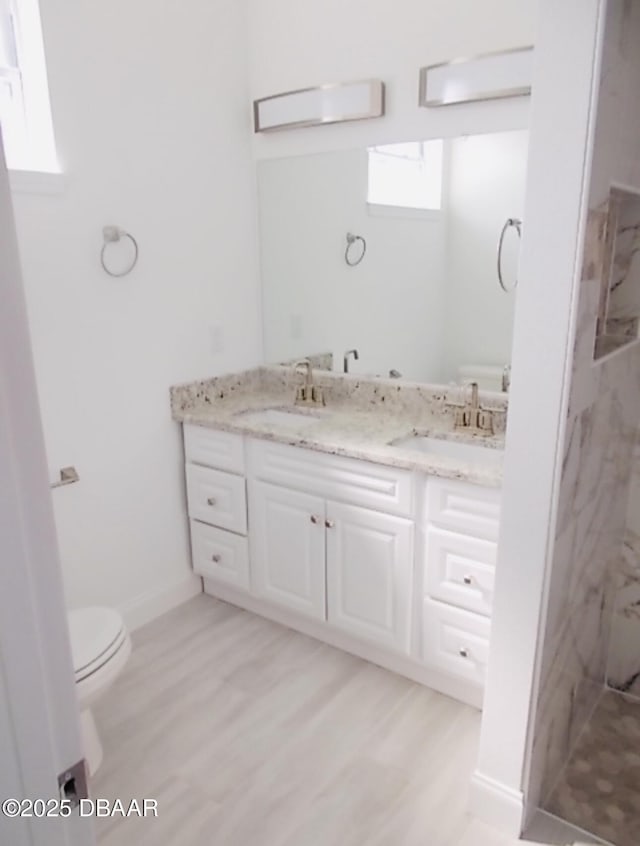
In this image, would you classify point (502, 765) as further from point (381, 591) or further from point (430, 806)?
point (381, 591)

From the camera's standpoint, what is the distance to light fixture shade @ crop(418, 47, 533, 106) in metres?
2.12

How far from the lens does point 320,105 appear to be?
2.61m

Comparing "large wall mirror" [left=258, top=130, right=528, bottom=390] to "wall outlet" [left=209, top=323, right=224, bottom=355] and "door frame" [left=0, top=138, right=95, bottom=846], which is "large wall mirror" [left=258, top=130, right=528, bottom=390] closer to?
"wall outlet" [left=209, top=323, right=224, bottom=355]

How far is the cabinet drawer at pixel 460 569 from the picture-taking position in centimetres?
205

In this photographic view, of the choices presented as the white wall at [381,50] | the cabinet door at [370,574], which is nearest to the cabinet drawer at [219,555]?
the cabinet door at [370,574]

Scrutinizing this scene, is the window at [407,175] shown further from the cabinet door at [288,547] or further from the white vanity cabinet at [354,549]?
the cabinet door at [288,547]

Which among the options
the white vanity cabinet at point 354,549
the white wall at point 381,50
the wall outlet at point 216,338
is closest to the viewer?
the white vanity cabinet at point 354,549

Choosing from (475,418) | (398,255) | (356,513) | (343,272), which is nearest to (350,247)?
(343,272)

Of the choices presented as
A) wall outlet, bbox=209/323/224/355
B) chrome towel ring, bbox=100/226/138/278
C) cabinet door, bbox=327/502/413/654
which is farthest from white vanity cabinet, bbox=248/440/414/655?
A: chrome towel ring, bbox=100/226/138/278

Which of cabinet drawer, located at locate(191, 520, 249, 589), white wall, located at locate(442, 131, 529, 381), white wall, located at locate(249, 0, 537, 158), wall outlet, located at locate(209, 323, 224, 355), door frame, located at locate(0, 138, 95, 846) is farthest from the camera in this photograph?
wall outlet, located at locate(209, 323, 224, 355)

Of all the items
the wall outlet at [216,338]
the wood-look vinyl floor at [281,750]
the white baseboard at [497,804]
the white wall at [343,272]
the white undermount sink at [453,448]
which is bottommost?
the wood-look vinyl floor at [281,750]

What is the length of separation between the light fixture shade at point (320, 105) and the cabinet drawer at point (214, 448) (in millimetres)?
1353

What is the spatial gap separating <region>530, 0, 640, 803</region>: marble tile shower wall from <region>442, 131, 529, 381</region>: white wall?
606mm

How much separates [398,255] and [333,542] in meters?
1.23
